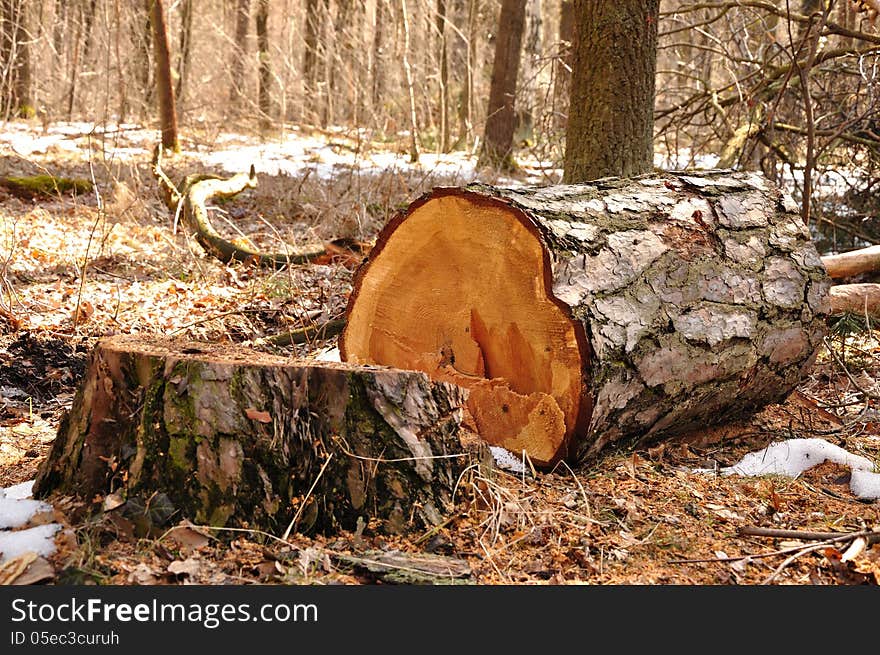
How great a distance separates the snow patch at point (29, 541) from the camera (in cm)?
217

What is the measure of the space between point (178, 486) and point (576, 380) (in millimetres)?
1376

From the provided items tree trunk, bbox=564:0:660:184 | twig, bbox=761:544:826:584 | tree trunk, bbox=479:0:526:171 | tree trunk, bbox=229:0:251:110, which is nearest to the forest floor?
twig, bbox=761:544:826:584

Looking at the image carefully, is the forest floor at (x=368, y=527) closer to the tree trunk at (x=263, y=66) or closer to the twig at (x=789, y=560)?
the twig at (x=789, y=560)

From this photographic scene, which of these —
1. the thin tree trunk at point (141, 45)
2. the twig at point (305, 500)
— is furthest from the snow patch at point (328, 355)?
the thin tree trunk at point (141, 45)

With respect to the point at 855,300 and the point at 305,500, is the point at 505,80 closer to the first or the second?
the point at 855,300

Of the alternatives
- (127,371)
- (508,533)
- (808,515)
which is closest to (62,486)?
(127,371)

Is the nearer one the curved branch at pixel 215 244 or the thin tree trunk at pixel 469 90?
the curved branch at pixel 215 244

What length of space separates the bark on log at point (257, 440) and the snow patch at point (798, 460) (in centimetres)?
131

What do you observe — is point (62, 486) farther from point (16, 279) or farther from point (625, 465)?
point (16, 279)

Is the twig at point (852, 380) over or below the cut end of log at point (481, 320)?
below

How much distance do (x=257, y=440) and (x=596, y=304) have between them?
127cm

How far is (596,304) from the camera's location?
292cm

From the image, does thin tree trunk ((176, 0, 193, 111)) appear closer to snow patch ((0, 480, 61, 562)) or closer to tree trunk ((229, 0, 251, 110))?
tree trunk ((229, 0, 251, 110))

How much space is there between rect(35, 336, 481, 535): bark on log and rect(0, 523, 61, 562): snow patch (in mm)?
170
